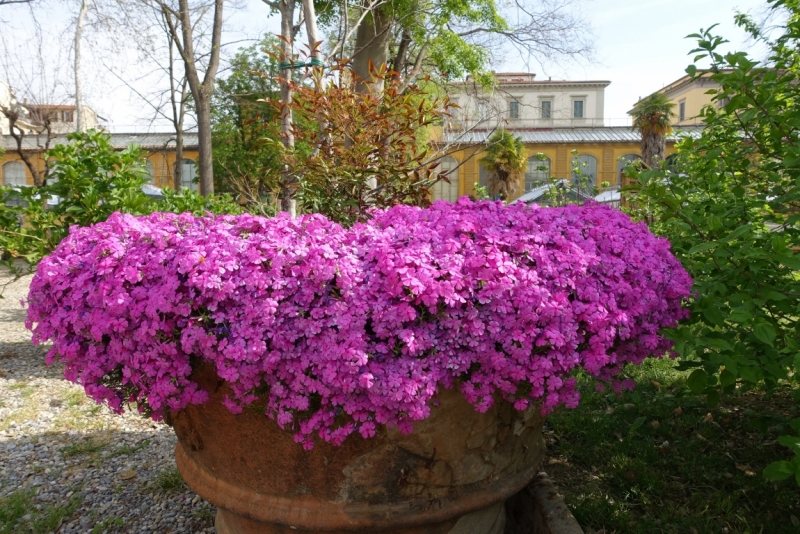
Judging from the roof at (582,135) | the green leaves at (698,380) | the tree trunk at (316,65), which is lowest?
the green leaves at (698,380)

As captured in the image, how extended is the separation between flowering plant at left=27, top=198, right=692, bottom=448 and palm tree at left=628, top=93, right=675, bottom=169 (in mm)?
20798

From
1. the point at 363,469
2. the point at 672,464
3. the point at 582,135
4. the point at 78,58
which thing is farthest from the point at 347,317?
the point at 582,135

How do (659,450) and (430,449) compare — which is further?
(659,450)

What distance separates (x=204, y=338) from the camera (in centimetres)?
156

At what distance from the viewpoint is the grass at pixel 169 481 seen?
115 inches

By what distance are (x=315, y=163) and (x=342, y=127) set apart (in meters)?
0.31

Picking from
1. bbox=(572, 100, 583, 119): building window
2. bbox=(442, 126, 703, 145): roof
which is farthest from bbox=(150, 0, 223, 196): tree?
bbox=(572, 100, 583, 119): building window

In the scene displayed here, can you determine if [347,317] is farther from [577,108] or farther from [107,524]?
[577,108]

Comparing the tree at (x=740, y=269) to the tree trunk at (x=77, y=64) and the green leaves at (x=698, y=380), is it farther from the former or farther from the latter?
the tree trunk at (x=77, y=64)

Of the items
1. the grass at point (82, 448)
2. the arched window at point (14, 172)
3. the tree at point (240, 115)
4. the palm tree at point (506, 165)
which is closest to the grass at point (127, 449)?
the grass at point (82, 448)

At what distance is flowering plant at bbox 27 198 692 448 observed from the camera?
156 centimetres

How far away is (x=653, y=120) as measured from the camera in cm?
2119

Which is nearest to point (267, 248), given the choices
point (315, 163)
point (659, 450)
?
point (315, 163)

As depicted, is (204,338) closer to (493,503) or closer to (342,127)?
(493,503)
